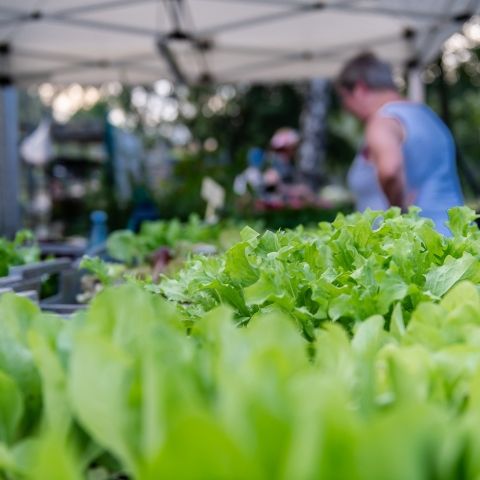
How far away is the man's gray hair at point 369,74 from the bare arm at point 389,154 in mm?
294

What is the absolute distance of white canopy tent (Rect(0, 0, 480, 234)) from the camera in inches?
186

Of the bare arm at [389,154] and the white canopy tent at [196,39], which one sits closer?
the bare arm at [389,154]

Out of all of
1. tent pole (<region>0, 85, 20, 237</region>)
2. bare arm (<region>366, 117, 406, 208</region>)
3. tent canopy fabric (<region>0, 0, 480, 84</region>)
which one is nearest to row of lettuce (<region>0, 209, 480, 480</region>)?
bare arm (<region>366, 117, 406, 208</region>)

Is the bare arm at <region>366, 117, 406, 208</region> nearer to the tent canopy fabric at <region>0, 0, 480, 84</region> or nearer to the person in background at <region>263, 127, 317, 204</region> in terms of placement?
the tent canopy fabric at <region>0, 0, 480, 84</region>

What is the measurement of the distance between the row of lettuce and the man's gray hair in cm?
255

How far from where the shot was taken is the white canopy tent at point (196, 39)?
4723mm

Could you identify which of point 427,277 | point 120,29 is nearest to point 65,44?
point 120,29

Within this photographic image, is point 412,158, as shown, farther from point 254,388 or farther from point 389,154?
point 254,388

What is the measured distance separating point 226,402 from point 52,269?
171 cm

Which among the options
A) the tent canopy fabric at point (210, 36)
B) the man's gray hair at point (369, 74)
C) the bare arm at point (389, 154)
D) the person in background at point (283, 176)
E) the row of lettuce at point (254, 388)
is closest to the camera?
the row of lettuce at point (254, 388)

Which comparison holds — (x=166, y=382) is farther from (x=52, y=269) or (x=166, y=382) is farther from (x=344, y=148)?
(x=344, y=148)

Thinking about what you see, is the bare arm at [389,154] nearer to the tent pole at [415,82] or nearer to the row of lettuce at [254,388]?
the row of lettuce at [254,388]

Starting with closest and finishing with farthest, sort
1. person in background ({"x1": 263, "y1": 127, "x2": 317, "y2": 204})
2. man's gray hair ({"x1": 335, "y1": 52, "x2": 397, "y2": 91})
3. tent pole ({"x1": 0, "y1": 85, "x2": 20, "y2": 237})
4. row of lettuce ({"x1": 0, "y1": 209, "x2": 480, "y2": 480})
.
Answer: row of lettuce ({"x1": 0, "y1": 209, "x2": 480, "y2": 480}) < man's gray hair ({"x1": 335, "y1": 52, "x2": 397, "y2": 91}) < tent pole ({"x1": 0, "y1": 85, "x2": 20, "y2": 237}) < person in background ({"x1": 263, "y1": 127, "x2": 317, "y2": 204})

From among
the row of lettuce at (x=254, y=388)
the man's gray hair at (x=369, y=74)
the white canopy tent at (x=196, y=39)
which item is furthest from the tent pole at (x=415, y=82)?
the row of lettuce at (x=254, y=388)
